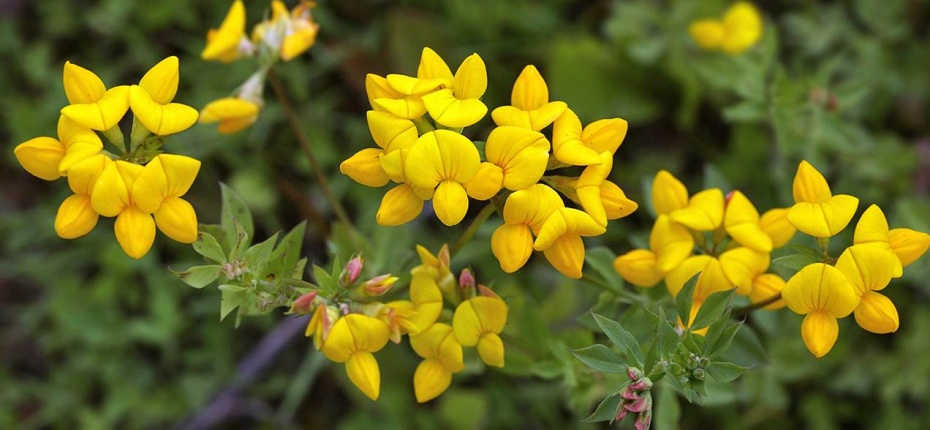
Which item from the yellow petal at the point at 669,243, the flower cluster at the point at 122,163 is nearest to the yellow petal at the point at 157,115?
the flower cluster at the point at 122,163

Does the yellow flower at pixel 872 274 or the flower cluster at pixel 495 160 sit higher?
the flower cluster at pixel 495 160

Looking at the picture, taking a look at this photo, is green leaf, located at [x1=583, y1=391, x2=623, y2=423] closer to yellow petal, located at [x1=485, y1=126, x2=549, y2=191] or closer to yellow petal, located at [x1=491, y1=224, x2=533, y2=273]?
yellow petal, located at [x1=491, y1=224, x2=533, y2=273]

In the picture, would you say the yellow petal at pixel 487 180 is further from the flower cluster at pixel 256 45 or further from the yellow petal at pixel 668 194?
the flower cluster at pixel 256 45

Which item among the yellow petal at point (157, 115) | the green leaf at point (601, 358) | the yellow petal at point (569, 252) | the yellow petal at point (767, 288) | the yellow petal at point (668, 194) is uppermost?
the yellow petal at point (157, 115)

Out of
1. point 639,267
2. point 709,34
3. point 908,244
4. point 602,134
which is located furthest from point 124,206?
point 709,34

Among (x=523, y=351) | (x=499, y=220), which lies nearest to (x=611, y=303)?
(x=523, y=351)

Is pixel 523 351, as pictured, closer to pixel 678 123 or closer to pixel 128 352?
pixel 678 123

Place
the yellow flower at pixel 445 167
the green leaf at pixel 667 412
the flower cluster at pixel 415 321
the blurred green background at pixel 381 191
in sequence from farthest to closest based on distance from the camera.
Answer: the blurred green background at pixel 381 191, the green leaf at pixel 667 412, the flower cluster at pixel 415 321, the yellow flower at pixel 445 167

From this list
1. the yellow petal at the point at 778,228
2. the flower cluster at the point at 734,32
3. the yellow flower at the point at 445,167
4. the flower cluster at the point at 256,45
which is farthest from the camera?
the flower cluster at the point at 734,32
